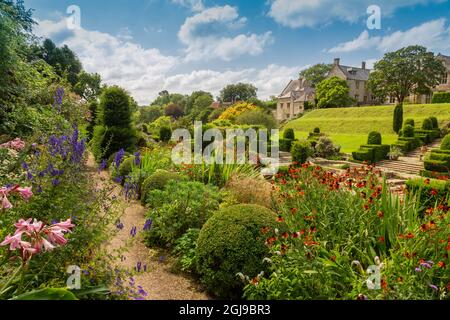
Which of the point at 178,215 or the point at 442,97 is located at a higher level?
the point at 442,97

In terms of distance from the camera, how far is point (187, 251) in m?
4.49

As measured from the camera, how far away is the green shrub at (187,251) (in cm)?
423

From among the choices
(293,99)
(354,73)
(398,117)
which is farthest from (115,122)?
(354,73)

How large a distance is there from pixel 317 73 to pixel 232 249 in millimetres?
63740

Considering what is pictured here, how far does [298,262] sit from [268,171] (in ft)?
27.6

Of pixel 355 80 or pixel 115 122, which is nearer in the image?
pixel 115 122

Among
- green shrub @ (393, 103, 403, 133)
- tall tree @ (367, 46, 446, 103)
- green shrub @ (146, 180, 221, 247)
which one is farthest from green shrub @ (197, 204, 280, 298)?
tall tree @ (367, 46, 446, 103)

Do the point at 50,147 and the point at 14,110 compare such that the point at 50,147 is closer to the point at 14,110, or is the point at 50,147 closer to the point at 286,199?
the point at 286,199

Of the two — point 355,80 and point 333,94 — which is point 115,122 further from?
point 355,80

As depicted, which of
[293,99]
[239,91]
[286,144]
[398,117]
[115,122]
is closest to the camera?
[115,122]

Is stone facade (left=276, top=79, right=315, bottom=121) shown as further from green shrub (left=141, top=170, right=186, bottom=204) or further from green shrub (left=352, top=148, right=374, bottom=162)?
green shrub (left=141, top=170, right=186, bottom=204)

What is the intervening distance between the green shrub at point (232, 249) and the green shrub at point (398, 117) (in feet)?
89.1

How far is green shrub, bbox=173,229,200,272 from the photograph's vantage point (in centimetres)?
423
